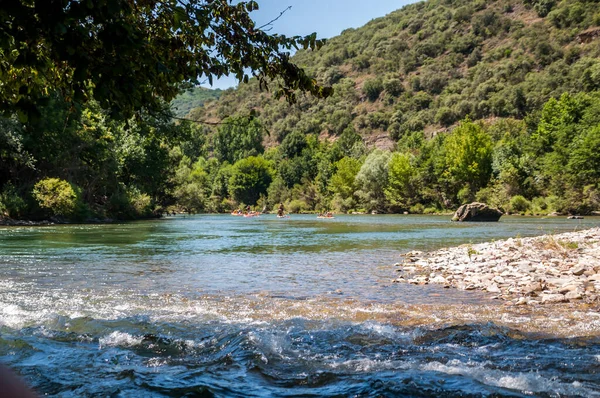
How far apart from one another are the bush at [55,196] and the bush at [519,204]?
164ft

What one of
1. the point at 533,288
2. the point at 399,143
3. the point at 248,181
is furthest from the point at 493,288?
the point at 248,181

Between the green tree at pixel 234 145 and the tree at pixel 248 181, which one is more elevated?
the green tree at pixel 234 145

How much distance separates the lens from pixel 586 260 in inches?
513

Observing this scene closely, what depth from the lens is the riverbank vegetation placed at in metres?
43.4

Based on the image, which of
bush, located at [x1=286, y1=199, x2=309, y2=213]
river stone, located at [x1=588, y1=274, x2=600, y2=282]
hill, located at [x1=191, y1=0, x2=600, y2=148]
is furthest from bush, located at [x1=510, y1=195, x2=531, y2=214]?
river stone, located at [x1=588, y1=274, x2=600, y2=282]

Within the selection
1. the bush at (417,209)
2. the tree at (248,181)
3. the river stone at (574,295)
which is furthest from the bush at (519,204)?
the tree at (248,181)

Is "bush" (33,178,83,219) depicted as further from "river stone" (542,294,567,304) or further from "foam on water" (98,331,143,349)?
"river stone" (542,294,567,304)

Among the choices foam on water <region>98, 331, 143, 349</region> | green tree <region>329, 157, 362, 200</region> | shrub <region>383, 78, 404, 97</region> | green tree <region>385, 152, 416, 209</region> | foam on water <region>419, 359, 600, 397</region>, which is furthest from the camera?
shrub <region>383, 78, 404, 97</region>

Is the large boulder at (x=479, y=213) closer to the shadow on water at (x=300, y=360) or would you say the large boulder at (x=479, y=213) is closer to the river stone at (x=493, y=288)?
the river stone at (x=493, y=288)

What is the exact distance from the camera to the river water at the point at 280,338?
5.19 m

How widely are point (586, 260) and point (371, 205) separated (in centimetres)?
7382

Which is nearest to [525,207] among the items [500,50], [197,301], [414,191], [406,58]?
[414,191]

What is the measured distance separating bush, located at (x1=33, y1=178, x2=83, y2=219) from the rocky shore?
3288 centimetres

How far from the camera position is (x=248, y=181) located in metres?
131
